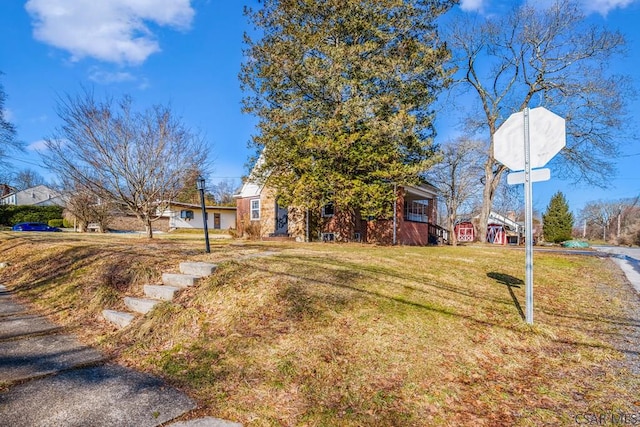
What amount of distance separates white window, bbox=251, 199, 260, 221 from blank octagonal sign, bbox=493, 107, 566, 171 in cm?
1541

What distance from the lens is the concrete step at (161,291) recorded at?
437cm

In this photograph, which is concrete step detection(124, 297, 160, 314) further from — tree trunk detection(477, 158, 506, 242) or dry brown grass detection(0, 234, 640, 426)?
tree trunk detection(477, 158, 506, 242)

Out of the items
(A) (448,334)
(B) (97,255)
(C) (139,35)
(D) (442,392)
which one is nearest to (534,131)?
(A) (448,334)

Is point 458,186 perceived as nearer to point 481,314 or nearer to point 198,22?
point 198,22

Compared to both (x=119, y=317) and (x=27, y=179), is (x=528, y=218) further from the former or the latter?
(x=27, y=179)

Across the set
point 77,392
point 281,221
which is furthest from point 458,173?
point 77,392

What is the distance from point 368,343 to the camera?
3.10 metres

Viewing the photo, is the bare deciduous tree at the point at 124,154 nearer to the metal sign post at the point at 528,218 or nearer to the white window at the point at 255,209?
the white window at the point at 255,209

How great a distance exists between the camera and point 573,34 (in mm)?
14664

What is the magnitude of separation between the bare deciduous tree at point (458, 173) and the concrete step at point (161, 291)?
72.0 ft

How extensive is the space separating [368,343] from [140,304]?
10.1 ft

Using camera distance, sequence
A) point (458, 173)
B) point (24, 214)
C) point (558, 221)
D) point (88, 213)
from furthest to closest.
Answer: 1. point (558, 221)
2. point (24, 214)
3. point (458, 173)
4. point (88, 213)

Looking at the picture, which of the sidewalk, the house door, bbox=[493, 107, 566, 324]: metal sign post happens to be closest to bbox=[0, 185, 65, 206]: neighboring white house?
the house door

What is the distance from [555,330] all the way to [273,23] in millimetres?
13339
